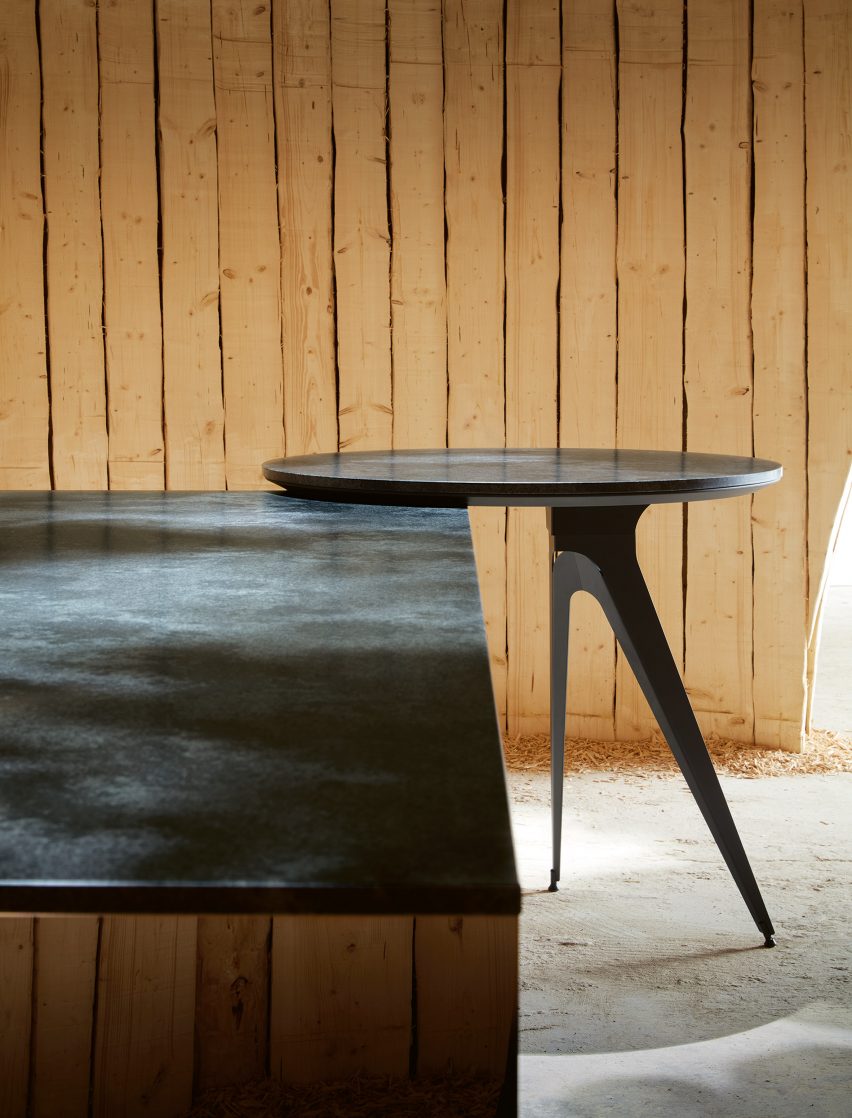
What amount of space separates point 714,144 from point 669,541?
44.1 inches

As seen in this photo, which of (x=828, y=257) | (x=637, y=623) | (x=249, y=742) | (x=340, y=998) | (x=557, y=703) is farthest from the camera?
(x=828, y=257)

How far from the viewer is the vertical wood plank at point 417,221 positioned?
9.57 ft

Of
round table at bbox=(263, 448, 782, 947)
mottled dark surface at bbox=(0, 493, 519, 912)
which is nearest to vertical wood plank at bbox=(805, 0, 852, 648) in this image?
round table at bbox=(263, 448, 782, 947)

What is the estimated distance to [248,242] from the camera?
2.94m

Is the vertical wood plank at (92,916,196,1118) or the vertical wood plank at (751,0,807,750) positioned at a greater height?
the vertical wood plank at (751,0,807,750)

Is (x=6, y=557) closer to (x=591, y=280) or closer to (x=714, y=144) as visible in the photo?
(x=591, y=280)

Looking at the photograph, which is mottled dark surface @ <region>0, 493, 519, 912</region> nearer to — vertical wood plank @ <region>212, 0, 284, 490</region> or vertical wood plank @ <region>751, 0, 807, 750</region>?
vertical wood plank @ <region>212, 0, 284, 490</region>

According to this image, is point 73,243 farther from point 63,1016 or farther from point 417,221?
point 63,1016

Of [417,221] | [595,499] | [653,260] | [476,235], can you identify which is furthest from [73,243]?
[595,499]

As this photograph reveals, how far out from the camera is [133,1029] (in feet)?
3.60

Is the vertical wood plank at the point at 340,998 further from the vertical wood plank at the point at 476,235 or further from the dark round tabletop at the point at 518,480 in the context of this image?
the vertical wood plank at the point at 476,235

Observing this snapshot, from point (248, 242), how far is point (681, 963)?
85.1 inches

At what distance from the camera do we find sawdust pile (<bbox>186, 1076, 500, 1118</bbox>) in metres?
1.15

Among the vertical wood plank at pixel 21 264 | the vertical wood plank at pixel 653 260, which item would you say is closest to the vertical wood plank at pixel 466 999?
the vertical wood plank at pixel 653 260
